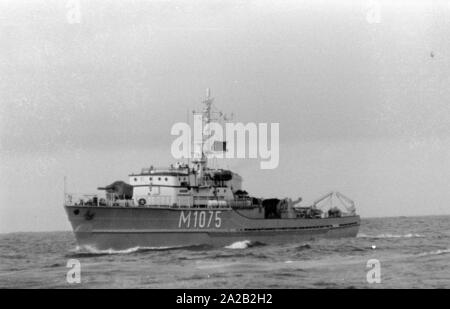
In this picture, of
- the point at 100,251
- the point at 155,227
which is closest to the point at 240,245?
the point at 155,227

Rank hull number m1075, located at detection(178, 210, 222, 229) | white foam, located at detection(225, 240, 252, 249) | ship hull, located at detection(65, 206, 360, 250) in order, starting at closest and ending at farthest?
ship hull, located at detection(65, 206, 360, 250)
hull number m1075, located at detection(178, 210, 222, 229)
white foam, located at detection(225, 240, 252, 249)

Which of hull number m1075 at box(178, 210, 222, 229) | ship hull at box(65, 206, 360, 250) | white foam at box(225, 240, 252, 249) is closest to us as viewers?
ship hull at box(65, 206, 360, 250)

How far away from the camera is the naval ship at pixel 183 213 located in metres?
38.2

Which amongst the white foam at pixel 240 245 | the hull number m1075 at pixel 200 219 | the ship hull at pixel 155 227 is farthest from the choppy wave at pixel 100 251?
the white foam at pixel 240 245

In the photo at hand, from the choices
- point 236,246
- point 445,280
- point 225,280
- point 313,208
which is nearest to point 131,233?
point 236,246

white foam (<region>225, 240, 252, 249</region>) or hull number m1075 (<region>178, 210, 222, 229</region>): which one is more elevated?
hull number m1075 (<region>178, 210, 222, 229</region>)

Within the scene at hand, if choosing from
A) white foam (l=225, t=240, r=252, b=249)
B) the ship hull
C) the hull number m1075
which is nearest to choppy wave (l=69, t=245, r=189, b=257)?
the ship hull

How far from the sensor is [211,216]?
41312 millimetres

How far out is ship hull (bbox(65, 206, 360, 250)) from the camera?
38.1m

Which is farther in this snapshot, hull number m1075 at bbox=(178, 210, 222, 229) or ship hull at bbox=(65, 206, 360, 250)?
hull number m1075 at bbox=(178, 210, 222, 229)

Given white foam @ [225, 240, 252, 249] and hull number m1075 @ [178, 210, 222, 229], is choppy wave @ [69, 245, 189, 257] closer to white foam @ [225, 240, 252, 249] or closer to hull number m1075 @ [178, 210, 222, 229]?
hull number m1075 @ [178, 210, 222, 229]

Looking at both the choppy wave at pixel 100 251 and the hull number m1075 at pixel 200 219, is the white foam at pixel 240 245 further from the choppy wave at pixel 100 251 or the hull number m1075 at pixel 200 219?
the choppy wave at pixel 100 251

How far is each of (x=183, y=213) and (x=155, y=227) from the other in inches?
73.6
